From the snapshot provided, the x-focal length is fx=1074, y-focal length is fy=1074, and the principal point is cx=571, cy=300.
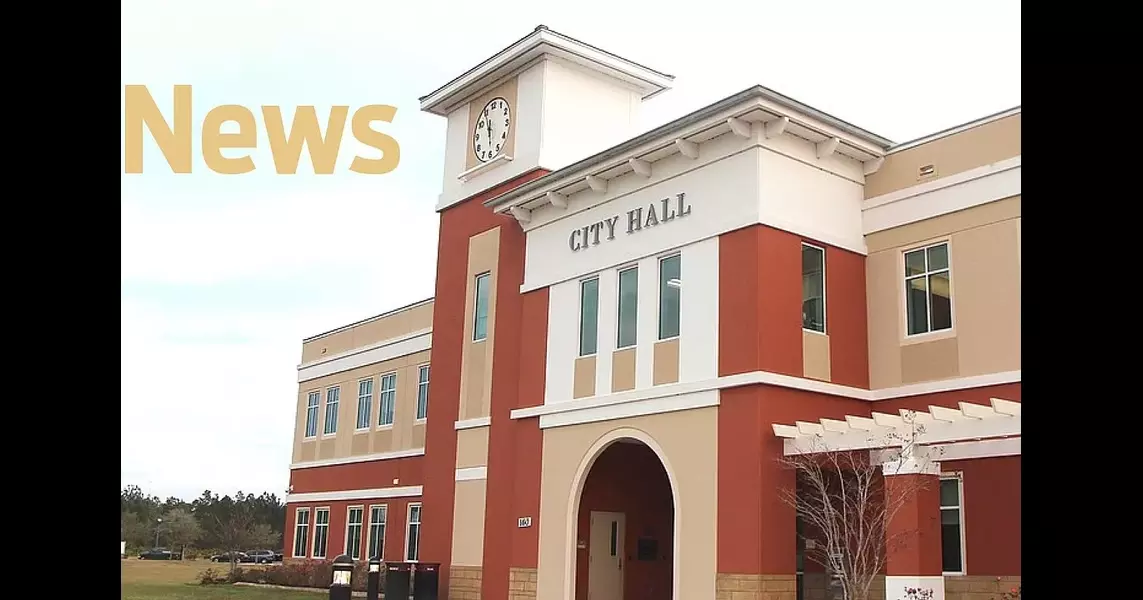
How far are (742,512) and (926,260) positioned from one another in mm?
4626

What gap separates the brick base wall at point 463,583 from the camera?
1886 cm

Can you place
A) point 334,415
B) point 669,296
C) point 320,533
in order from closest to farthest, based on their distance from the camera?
point 669,296 < point 320,533 < point 334,415

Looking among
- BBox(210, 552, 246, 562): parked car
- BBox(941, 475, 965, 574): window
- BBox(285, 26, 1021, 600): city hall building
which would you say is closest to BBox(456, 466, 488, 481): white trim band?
BBox(285, 26, 1021, 600): city hall building

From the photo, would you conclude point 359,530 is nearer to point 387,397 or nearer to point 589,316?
point 387,397

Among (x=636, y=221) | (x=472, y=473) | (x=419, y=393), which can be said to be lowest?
→ (x=472, y=473)

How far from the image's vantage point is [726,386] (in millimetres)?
14719

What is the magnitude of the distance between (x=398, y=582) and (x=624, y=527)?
4389 mm

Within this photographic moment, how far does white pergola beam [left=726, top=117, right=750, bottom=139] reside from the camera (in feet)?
49.0

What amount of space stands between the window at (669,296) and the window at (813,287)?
181 cm

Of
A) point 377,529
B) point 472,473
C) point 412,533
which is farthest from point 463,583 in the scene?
point 377,529

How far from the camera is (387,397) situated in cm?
2870

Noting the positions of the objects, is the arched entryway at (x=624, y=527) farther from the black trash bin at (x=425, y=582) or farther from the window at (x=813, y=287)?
the window at (x=813, y=287)

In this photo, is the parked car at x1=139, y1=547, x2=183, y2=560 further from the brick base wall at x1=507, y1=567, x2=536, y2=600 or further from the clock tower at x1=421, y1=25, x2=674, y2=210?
the brick base wall at x1=507, y1=567, x2=536, y2=600
